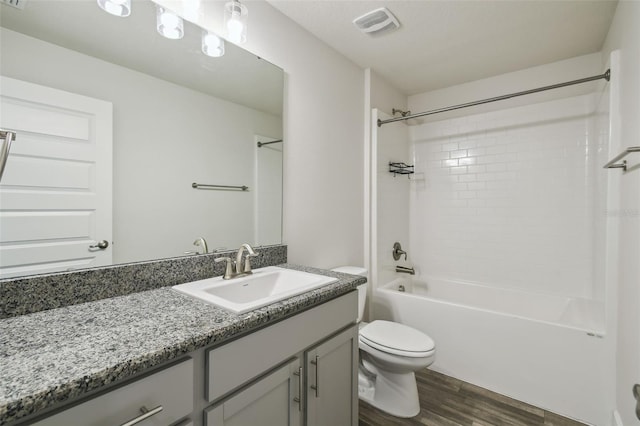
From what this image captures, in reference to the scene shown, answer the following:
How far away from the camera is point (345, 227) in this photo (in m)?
2.33

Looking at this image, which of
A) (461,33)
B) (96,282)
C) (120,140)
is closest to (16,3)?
(120,140)

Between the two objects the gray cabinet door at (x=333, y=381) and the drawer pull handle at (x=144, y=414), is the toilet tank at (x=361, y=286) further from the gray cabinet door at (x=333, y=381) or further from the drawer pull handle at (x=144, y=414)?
the drawer pull handle at (x=144, y=414)

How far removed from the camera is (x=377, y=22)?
188 cm

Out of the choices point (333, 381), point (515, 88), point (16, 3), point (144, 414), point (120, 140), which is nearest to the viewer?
point (144, 414)

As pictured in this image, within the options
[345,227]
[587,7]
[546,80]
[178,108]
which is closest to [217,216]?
[178,108]

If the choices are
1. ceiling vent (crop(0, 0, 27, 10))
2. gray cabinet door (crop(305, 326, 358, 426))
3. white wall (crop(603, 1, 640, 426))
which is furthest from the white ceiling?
gray cabinet door (crop(305, 326, 358, 426))

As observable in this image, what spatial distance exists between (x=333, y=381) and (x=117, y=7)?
176 centimetres

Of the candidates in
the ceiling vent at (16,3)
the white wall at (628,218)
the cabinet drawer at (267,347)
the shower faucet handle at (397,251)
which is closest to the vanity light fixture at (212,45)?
the ceiling vent at (16,3)

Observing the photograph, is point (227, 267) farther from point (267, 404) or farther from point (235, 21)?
point (235, 21)

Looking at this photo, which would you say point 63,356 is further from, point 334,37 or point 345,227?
point 334,37

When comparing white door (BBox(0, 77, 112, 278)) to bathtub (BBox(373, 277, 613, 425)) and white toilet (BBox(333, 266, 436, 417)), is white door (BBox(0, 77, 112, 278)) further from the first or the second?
bathtub (BBox(373, 277, 613, 425))

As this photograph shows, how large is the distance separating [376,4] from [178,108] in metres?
1.29

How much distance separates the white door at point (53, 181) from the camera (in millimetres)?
914

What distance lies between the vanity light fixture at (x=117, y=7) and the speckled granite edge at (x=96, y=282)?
99 centimetres
